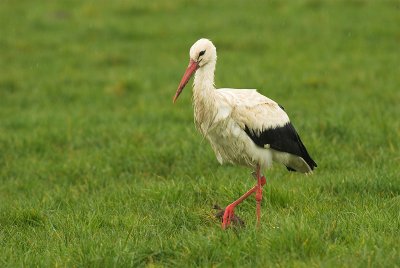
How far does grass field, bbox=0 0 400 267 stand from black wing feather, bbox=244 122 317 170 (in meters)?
0.38

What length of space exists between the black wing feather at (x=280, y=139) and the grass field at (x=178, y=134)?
38 centimetres

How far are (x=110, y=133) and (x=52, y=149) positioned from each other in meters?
0.77

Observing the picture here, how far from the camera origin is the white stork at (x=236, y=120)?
5703mm

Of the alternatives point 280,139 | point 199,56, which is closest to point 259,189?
point 280,139

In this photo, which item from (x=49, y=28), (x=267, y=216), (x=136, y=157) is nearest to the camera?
(x=267, y=216)

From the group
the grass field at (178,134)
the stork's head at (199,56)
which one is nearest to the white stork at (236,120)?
the stork's head at (199,56)

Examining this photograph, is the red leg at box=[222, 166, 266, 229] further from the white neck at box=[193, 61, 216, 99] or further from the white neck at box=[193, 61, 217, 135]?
the white neck at box=[193, 61, 216, 99]

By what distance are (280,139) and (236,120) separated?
49 centimetres

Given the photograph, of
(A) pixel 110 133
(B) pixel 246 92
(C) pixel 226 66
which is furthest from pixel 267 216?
(C) pixel 226 66

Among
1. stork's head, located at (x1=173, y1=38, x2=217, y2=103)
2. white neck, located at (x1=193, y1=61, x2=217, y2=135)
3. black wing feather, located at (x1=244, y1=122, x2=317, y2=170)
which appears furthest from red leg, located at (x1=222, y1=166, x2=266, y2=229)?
stork's head, located at (x1=173, y1=38, x2=217, y2=103)

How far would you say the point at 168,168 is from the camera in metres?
7.78

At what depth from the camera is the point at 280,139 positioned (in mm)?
5992

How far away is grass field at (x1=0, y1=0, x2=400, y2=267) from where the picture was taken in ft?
15.8

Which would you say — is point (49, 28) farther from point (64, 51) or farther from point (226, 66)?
point (226, 66)
